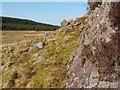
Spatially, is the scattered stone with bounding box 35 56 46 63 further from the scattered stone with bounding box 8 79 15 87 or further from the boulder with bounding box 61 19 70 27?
the boulder with bounding box 61 19 70 27

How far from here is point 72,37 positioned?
67.5ft

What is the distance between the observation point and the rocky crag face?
496 inches

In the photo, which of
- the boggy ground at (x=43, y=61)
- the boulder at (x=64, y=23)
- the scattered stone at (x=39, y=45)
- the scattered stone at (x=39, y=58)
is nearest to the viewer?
the boggy ground at (x=43, y=61)

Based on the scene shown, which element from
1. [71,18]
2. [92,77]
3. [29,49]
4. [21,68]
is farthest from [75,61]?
[71,18]

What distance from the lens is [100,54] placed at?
13297 mm

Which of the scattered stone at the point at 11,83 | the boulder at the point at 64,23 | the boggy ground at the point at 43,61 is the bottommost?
the scattered stone at the point at 11,83

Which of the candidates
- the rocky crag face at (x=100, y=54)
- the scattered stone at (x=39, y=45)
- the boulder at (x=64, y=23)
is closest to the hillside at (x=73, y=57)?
the rocky crag face at (x=100, y=54)

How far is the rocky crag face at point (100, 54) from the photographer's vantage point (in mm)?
Answer: 12586

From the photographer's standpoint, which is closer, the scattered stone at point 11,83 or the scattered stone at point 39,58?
the scattered stone at point 11,83

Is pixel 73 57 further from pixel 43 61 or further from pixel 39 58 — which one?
pixel 39 58

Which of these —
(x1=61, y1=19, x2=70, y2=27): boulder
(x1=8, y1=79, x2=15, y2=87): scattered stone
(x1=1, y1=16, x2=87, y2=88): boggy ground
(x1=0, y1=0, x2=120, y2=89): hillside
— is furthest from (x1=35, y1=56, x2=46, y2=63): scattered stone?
(x1=61, y1=19, x2=70, y2=27): boulder

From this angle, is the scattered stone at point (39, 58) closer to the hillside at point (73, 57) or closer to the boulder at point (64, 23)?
the hillside at point (73, 57)

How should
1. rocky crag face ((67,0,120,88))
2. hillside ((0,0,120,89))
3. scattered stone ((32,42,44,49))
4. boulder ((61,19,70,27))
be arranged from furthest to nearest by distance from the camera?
boulder ((61,19,70,27))
scattered stone ((32,42,44,49))
hillside ((0,0,120,89))
rocky crag face ((67,0,120,88))

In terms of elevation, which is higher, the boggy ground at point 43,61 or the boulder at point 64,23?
the boulder at point 64,23
